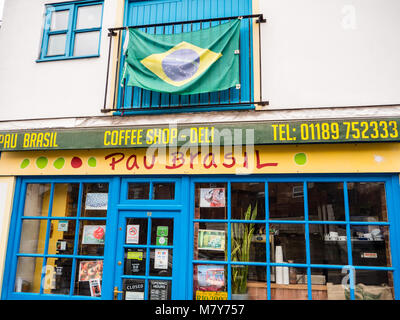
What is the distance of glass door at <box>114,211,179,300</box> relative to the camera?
16.0ft

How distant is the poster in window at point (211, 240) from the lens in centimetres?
488

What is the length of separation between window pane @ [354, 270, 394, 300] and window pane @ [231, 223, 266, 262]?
1.38 meters

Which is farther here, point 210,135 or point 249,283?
point 210,135

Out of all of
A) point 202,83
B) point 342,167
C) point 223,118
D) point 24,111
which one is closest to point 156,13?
point 202,83

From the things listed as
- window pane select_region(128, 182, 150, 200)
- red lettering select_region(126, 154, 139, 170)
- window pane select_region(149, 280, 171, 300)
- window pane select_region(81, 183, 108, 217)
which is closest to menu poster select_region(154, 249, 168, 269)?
window pane select_region(149, 280, 171, 300)

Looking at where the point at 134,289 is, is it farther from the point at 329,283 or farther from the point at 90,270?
the point at 329,283

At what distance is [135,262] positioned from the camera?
16.4ft

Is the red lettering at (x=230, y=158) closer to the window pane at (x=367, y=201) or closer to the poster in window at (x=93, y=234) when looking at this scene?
the window pane at (x=367, y=201)

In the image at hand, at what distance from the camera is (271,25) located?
5293mm

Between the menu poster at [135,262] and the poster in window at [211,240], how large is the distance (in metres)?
0.96

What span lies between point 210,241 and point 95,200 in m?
2.13

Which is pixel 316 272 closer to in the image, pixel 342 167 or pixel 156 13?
pixel 342 167

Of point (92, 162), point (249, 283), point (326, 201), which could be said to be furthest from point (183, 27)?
point (249, 283)

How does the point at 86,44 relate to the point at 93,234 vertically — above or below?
above
